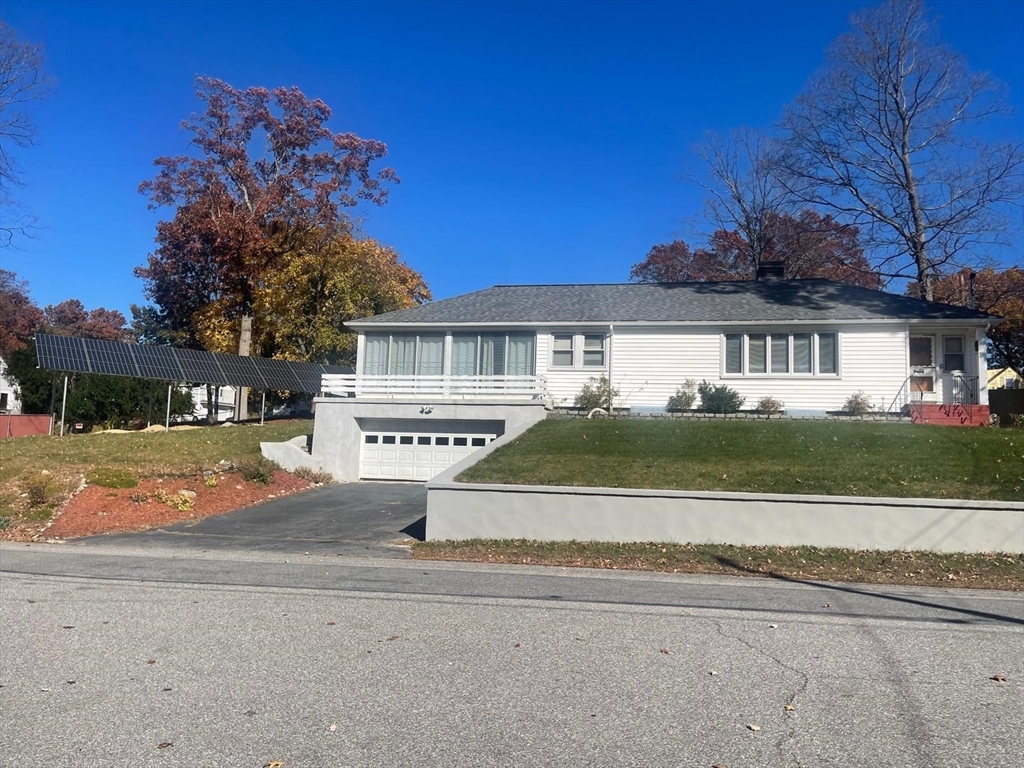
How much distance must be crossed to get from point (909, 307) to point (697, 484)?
12.2m

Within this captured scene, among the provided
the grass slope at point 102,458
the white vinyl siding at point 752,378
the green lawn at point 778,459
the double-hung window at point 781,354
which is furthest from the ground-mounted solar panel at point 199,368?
the double-hung window at point 781,354

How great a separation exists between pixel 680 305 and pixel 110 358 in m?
18.5

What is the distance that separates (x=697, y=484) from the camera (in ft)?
41.3

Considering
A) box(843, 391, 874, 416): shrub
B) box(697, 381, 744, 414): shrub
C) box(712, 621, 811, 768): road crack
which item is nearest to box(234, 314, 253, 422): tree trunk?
box(697, 381, 744, 414): shrub

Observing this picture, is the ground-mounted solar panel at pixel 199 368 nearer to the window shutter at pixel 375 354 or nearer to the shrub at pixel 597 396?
the window shutter at pixel 375 354

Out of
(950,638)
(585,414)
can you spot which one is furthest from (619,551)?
(585,414)

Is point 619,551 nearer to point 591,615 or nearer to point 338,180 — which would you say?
point 591,615

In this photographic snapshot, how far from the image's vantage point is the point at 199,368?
86.3ft

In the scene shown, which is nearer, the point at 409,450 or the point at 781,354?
the point at 781,354

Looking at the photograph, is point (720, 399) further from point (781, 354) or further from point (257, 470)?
point (257, 470)

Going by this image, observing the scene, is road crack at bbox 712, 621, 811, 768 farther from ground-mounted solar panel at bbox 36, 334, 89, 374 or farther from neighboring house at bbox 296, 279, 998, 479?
ground-mounted solar panel at bbox 36, 334, 89, 374

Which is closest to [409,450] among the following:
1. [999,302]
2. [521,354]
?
[521,354]

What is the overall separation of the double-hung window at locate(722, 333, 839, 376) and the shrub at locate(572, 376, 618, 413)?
331cm

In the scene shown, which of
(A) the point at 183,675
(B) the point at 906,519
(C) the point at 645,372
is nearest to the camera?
(A) the point at 183,675
